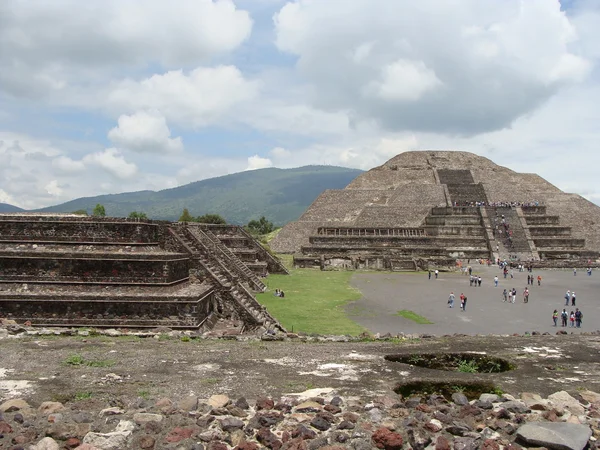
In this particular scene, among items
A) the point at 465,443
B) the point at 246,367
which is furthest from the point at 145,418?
the point at 465,443

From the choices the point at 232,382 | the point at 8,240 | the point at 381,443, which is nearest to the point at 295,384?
the point at 232,382

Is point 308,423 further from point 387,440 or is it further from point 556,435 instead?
point 556,435

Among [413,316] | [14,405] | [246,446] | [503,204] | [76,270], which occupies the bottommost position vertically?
[413,316]

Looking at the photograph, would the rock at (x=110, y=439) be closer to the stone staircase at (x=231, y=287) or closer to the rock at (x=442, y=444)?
the rock at (x=442, y=444)

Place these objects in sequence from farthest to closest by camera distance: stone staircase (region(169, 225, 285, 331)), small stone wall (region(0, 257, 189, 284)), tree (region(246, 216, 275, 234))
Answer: tree (region(246, 216, 275, 234)), stone staircase (region(169, 225, 285, 331)), small stone wall (region(0, 257, 189, 284))

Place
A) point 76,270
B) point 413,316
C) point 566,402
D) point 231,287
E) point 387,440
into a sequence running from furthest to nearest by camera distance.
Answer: point 413,316, point 231,287, point 76,270, point 566,402, point 387,440

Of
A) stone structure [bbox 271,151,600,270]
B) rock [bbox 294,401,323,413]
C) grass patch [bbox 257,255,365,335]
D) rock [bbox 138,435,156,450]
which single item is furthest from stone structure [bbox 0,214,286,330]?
stone structure [bbox 271,151,600,270]

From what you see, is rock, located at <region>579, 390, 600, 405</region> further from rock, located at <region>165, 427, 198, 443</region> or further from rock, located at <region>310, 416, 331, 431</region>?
rock, located at <region>165, 427, 198, 443</region>
